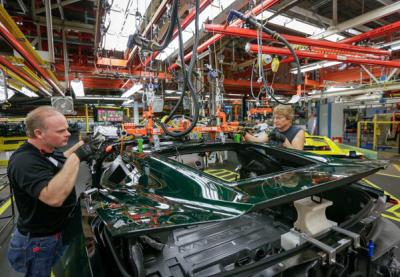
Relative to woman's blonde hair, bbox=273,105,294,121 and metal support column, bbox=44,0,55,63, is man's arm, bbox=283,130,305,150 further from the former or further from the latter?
metal support column, bbox=44,0,55,63

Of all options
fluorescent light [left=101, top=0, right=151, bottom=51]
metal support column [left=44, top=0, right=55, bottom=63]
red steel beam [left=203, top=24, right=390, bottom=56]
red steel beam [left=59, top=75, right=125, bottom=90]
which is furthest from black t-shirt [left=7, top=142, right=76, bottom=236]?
red steel beam [left=59, top=75, right=125, bottom=90]

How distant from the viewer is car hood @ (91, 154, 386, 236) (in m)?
0.89

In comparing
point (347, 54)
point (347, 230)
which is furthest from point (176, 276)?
point (347, 54)

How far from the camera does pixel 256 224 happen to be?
1.91 meters

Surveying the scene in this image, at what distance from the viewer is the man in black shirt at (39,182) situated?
131cm

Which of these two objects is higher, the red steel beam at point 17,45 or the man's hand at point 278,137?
the red steel beam at point 17,45

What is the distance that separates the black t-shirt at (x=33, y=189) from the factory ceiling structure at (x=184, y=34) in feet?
5.11

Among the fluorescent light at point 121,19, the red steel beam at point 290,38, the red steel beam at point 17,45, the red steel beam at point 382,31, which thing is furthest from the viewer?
the red steel beam at point 382,31

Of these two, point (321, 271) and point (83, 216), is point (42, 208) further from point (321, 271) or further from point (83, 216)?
point (321, 271)

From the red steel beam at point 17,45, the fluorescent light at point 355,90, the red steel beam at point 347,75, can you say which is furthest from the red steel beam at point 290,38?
the red steel beam at point 347,75

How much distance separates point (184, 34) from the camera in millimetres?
3799

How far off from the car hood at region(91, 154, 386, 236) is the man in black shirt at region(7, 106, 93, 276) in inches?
11.4

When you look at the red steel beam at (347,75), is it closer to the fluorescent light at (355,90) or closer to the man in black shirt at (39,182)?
the fluorescent light at (355,90)

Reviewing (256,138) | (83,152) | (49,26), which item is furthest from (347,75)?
(83,152)
